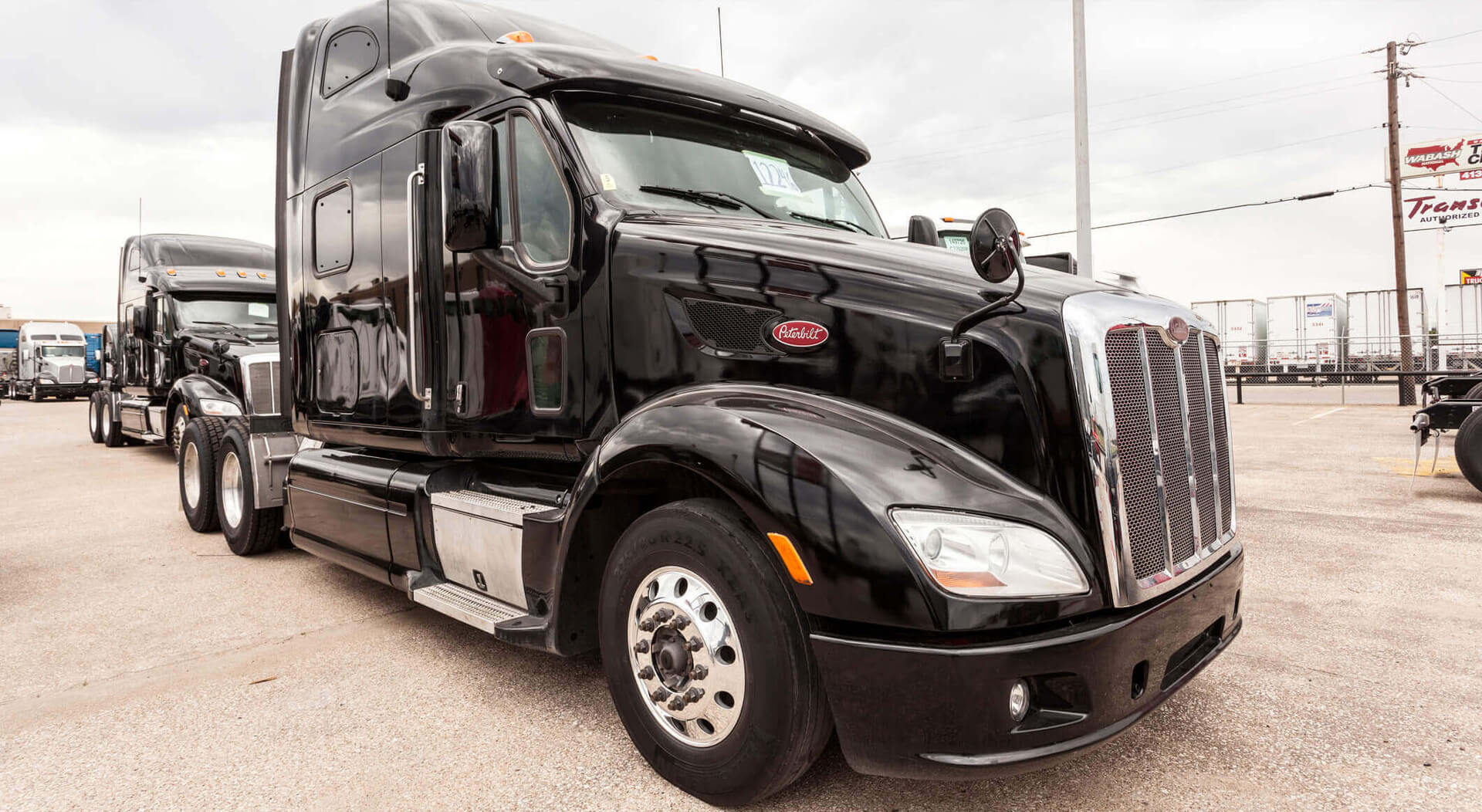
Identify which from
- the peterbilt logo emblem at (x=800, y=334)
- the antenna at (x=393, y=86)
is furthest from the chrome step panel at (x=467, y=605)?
the antenna at (x=393, y=86)

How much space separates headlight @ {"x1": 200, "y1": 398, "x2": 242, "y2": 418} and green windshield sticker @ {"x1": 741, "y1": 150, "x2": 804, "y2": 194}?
7.59 m

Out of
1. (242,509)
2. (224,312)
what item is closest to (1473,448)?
(242,509)

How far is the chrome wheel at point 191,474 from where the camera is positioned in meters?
6.99

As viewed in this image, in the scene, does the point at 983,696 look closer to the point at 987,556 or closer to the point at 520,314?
the point at 987,556

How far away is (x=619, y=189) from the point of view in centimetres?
333

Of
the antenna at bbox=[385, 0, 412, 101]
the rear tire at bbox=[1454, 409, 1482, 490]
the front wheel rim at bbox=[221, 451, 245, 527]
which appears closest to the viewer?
the antenna at bbox=[385, 0, 412, 101]

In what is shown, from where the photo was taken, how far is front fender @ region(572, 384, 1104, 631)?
2.20 m

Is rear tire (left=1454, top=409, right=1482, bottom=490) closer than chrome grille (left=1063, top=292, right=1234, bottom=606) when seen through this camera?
No

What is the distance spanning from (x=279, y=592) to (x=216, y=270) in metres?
8.68

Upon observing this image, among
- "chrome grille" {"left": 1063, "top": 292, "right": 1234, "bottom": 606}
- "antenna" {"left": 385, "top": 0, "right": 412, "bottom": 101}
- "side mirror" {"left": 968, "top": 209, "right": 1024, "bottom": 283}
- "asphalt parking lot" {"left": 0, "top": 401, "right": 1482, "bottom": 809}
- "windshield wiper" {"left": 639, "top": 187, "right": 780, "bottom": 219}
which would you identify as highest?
"antenna" {"left": 385, "top": 0, "right": 412, "bottom": 101}

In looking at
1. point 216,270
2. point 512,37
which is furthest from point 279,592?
point 216,270

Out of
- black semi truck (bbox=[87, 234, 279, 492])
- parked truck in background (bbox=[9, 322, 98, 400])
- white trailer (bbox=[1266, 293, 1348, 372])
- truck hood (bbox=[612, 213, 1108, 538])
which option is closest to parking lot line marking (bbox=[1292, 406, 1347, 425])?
white trailer (bbox=[1266, 293, 1348, 372])

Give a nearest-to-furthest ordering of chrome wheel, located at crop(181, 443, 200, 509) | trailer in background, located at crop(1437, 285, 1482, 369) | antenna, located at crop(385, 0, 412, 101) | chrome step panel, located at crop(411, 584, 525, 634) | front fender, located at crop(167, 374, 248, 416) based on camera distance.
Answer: chrome step panel, located at crop(411, 584, 525, 634) → antenna, located at crop(385, 0, 412, 101) → chrome wheel, located at crop(181, 443, 200, 509) → front fender, located at crop(167, 374, 248, 416) → trailer in background, located at crop(1437, 285, 1482, 369)

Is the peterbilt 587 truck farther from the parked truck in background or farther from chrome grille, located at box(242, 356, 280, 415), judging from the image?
the parked truck in background
